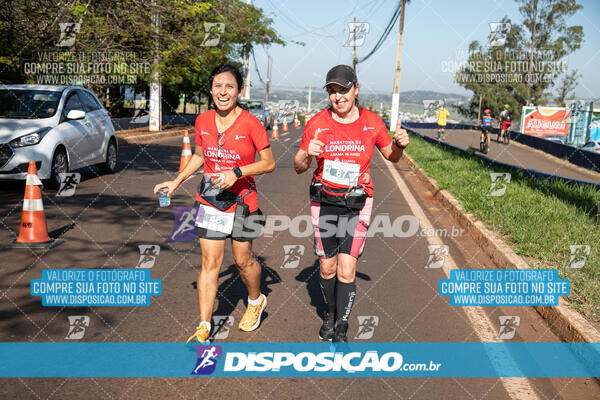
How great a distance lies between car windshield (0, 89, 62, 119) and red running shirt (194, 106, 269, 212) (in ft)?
23.8

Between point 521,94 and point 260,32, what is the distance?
43401mm

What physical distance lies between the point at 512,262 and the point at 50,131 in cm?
780

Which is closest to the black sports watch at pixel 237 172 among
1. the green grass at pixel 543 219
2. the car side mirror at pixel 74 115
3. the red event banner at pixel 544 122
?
the green grass at pixel 543 219

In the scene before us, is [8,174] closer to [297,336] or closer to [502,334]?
[297,336]

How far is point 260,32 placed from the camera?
46625mm

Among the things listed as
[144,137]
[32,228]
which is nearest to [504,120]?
[144,137]

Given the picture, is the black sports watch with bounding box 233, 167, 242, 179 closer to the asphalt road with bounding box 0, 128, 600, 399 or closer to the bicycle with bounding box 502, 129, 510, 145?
the asphalt road with bounding box 0, 128, 600, 399

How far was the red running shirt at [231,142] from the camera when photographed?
3.85 metres

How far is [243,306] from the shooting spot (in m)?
4.76

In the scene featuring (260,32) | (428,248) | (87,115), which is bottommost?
(428,248)

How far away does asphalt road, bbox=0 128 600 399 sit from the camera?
3.40m

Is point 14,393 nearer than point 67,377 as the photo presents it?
Yes

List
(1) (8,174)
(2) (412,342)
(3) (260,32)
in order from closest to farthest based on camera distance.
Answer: (2) (412,342) < (1) (8,174) < (3) (260,32)

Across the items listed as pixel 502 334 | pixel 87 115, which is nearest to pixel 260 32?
pixel 87 115
